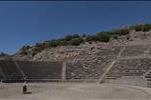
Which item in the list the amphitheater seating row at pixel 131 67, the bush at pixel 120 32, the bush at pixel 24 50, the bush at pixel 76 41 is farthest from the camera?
the bush at pixel 24 50

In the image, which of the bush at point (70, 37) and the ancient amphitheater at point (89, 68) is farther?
the bush at point (70, 37)

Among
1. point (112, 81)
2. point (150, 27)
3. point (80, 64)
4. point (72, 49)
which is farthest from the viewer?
point (150, 27)

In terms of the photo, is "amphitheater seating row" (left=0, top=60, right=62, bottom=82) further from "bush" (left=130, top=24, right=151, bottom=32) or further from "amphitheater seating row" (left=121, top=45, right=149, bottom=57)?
"bush" (left=130, top=24, right=151, bottom=32)

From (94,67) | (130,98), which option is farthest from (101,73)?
(130,98)

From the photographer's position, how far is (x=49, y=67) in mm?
41688

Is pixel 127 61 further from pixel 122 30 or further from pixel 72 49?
pixel 122 30

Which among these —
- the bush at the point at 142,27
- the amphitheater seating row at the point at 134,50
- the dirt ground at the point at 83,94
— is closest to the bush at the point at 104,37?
the bush at the point at 142,27

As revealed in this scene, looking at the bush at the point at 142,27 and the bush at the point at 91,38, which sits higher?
the bush at the point at 142,27

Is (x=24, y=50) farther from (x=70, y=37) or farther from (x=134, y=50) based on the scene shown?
(x=134, y=50)

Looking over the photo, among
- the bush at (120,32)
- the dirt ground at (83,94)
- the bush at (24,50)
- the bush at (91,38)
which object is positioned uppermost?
the bush at (120,32)

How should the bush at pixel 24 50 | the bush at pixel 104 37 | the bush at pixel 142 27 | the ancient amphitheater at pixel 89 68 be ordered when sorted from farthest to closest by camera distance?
the bush at pixel 24 50 < the bush at pixel 142 27 < the bush at pixel 104 37 < the ancient amphitheater at pixel 89 68

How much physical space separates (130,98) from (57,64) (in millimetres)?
21386

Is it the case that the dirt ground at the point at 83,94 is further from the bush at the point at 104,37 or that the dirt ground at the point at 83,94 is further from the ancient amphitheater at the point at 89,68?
the bush at the point at 104,37

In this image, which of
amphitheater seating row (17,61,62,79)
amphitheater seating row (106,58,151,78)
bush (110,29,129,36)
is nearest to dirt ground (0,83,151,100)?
amphitheater seating row (106,58,151,78)
